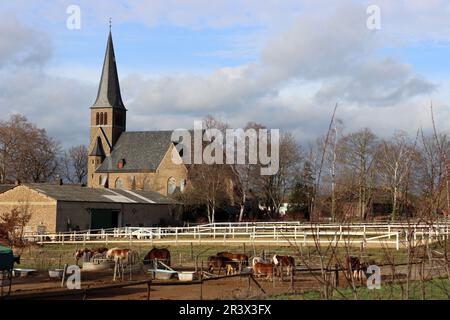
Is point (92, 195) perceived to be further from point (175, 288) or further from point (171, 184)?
point (175, 288)

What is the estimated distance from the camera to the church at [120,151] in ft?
306

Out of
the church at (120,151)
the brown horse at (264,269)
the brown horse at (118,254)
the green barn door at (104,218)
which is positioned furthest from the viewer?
the church at (120,151)

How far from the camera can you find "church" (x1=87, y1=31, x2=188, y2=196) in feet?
306

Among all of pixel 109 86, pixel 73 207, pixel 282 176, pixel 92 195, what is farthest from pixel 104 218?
pixel 109 86

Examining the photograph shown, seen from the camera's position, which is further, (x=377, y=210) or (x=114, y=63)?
(x=114, y=63)

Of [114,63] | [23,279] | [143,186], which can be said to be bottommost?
[23,279]

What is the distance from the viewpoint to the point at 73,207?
59656mm

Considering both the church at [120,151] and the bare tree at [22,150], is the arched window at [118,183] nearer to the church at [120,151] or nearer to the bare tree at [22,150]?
the church at [120,151]

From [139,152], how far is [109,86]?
48.0ft

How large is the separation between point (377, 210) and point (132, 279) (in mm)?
42829

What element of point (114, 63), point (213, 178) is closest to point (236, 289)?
point (213, 178)

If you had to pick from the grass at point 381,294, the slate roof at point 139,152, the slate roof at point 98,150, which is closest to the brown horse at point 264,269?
the grass at point 381,294

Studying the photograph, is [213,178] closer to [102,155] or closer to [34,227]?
[34,227]
